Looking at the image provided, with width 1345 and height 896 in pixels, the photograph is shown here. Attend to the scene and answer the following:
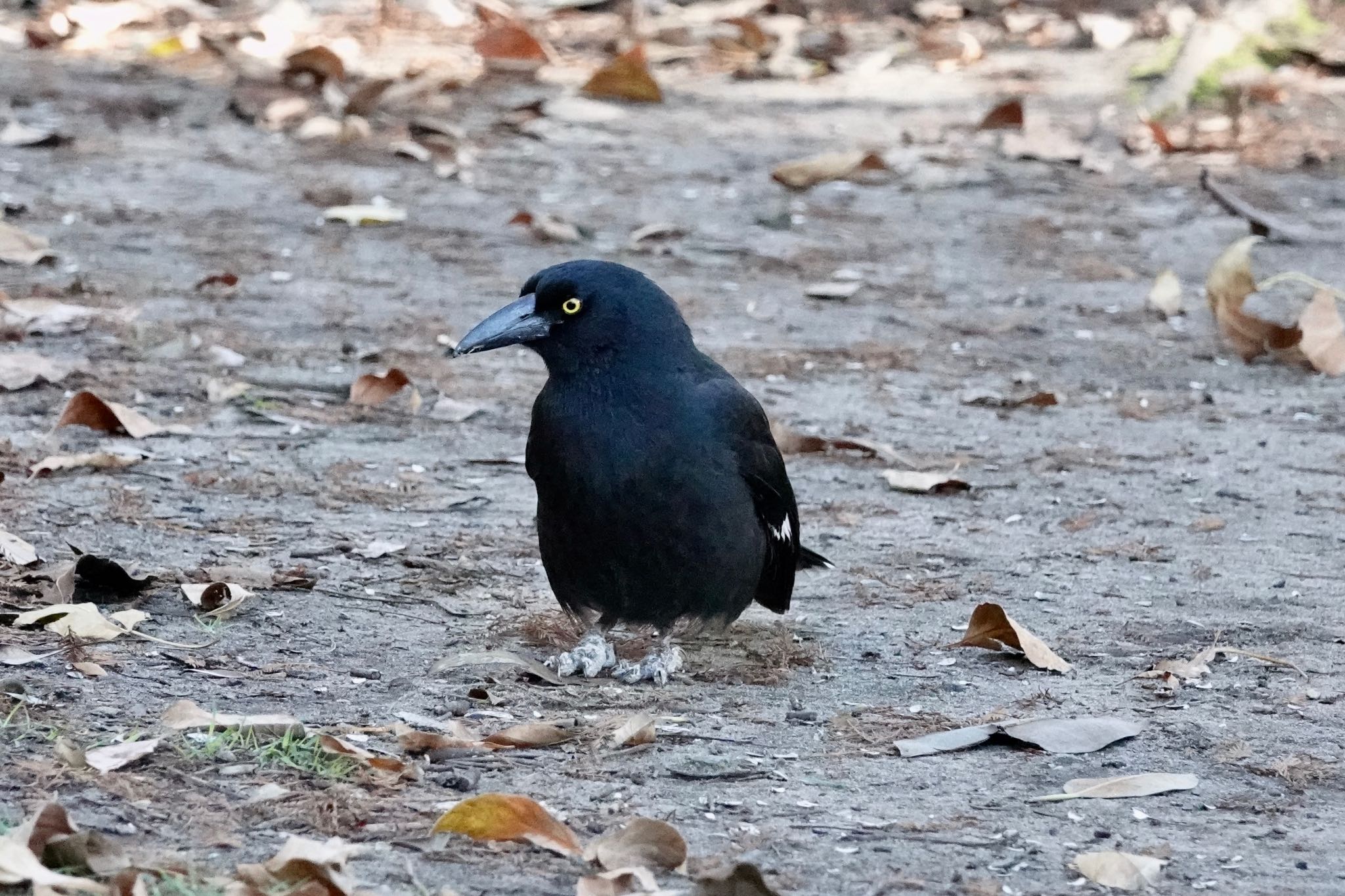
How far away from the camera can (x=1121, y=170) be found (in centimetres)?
994

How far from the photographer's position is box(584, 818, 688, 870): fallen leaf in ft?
9.68

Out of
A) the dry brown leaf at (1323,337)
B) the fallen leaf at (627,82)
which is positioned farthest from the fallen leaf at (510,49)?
the dry brown leaf at (1323,337)

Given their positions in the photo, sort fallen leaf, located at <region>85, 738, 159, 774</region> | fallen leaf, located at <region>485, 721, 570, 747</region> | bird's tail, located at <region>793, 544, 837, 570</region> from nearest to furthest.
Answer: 1. fallen leaf, located at <region>85, 738, 159, 774</region>
2. fallen leaf, located at <region>485, 721, 570, 747</region>
3. bird's tail, located at <region>793, 544, 837, 570</region>

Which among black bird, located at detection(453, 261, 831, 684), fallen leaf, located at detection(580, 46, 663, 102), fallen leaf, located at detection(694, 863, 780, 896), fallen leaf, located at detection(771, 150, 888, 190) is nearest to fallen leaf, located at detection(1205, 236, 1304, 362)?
fallen leaf, located at detection(771, 150, 888, 190)

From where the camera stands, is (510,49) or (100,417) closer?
(100,417)

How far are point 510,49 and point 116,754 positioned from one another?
28.9ft

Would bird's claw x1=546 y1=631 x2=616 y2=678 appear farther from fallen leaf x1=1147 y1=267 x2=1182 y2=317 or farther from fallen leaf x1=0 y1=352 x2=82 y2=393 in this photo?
fallen leaf x1=1147 y1=267 x2=1182 y2=317

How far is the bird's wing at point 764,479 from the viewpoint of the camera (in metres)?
4.31

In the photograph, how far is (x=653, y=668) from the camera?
169 inches

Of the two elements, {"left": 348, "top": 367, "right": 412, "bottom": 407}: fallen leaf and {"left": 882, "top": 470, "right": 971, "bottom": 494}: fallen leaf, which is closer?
{"left": 882, "top": 470, "right": 971, "bottom": 494}: fallen leaf

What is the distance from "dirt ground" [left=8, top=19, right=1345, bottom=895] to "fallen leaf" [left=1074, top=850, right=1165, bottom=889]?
42 millimetres

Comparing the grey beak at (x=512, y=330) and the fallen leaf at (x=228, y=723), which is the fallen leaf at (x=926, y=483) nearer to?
the grey beak at (x=512, y=330)

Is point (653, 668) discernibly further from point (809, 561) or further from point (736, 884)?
point (736, 884)

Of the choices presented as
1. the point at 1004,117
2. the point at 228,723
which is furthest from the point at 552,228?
the point at 228,723
